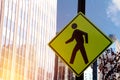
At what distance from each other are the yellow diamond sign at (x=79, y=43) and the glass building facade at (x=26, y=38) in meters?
59.1

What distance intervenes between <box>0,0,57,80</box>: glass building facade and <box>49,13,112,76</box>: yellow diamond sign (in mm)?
59124

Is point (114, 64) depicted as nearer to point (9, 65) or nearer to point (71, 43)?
point (9, 65)

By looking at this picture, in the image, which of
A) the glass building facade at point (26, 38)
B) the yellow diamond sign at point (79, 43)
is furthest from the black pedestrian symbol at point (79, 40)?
the glass building facade at point (26, 38)

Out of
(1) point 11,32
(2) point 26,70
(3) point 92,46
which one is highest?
(1) point 11,32

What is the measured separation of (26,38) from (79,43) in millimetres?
72608

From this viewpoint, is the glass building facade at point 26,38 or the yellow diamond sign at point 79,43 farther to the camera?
the glass building facade at point 26,38

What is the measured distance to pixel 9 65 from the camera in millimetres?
69750

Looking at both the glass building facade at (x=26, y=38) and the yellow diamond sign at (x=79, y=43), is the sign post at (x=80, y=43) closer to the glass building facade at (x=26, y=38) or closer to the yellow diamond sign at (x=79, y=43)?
the yellow diamond sign at (x=79, y=43)

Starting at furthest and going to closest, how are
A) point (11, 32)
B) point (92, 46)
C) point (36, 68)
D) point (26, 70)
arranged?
1. point (36, 68)
2. point (26, 70)
3. point (11, 32)
4. point (92, 46)

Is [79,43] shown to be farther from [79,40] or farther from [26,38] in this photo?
[26,38]

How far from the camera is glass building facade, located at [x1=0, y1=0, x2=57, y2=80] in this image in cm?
6906

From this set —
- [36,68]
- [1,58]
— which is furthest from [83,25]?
[36,68]

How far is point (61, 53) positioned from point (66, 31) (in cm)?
47

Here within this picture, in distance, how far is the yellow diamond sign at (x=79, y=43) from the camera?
8.04m
